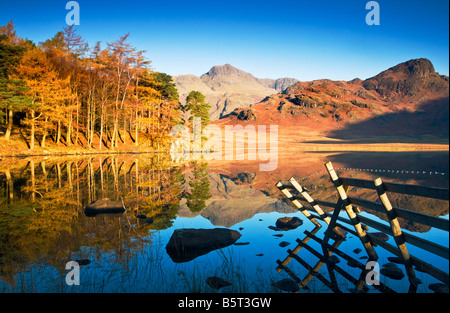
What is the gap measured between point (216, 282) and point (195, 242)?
1832mm

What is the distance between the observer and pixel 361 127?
4195 inches

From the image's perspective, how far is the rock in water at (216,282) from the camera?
428cm

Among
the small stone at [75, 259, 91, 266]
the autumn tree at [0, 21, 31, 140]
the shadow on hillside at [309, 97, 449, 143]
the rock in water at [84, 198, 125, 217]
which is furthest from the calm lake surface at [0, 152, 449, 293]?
the shadow on hillside at [309, 97, 449, 143]

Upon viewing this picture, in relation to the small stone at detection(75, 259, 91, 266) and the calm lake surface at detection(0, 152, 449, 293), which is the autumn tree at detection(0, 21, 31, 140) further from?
the small stone at detection(75, 259, 91, 266)

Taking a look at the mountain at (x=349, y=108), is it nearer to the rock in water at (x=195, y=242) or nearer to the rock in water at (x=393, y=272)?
the rock in water at (x=195, y=242)

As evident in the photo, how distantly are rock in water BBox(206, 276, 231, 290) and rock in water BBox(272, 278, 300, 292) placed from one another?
777 millimetres

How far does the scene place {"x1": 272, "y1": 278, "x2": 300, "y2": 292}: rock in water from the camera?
4219 millimetres

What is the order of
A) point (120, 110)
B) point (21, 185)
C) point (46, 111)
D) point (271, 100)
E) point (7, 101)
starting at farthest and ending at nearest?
point (271, 100) < point (120, 110) < point (46, 111) < point (7, 101) < point (21, 185)

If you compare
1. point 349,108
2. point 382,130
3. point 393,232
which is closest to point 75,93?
point 393,232

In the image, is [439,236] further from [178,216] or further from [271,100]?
[271,100]

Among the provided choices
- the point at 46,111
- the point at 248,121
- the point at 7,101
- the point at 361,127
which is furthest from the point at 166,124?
the point at 361,127

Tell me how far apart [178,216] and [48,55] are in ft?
129

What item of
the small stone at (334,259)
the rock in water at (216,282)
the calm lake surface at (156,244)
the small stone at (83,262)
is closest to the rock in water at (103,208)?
the calm lake surface at (156,244)

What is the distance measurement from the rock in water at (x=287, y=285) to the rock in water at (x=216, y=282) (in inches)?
30.6
